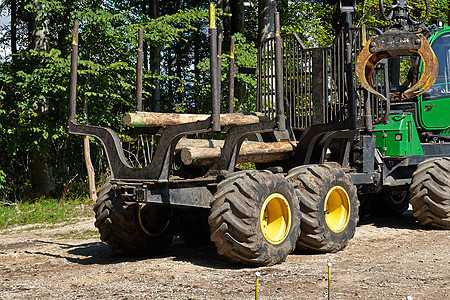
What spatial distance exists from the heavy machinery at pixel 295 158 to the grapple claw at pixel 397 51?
1 cm

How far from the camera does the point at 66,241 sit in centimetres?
920

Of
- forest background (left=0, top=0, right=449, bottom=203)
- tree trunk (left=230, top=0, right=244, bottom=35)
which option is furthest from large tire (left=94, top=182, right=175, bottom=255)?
tree trunk (left=230, top=0, right=244, bottom=35)

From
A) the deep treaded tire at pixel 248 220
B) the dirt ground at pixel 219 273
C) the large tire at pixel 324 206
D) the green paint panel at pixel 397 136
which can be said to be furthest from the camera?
the green paint panel at pixel 397 136

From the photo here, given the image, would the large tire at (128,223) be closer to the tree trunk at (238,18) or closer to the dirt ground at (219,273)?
the dirt ground at (219,273)

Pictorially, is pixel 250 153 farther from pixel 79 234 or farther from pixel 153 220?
pixel 79 234

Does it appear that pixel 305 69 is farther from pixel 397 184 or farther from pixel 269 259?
pixel 269 259

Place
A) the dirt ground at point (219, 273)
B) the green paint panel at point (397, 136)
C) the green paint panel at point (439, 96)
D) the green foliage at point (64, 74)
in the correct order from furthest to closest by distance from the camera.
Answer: the green foliage at point (64, 74) < the green paint panel at point (439, 96) < the green paint panel at point (397, 136) < the dirt ground at point (219, 273)

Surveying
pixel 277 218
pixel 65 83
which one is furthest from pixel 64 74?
pixel 277 218

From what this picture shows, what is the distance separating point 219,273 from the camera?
19.6 feet

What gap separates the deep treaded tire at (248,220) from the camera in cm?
606

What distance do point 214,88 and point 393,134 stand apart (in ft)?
13.4

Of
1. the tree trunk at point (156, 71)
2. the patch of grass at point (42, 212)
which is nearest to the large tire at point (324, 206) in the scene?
the patch of grass at point (42, 212)

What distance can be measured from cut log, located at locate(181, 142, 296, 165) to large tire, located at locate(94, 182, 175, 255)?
3.12 ft

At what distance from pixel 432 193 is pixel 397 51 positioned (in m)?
2.29
